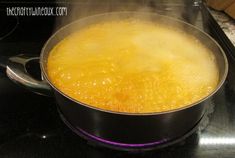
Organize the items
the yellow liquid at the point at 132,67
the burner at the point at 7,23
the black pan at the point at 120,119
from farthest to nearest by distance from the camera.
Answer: the burner at the point at 7,23 → the yellow liquid at the point at 132,67 → the black pan at the point at 120,119

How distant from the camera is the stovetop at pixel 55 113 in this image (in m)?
0.85

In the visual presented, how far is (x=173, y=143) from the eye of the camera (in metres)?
0.87

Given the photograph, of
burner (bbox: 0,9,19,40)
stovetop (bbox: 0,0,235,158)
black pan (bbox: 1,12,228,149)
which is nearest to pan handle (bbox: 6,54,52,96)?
black pan (bbox: 1,12,228,149)

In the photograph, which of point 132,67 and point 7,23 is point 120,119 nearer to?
point 132,67

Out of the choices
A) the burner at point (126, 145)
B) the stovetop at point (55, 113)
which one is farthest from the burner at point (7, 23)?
the burner at point (126, 145)

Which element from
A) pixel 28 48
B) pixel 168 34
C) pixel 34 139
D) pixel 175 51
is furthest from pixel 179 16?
pixel 34 139

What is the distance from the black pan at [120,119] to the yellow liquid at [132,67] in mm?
41

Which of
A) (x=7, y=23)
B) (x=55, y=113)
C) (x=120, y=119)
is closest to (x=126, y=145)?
(x=120, y=119)

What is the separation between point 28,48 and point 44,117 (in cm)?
34

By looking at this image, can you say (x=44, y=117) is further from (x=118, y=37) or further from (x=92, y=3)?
(x=92, y=3)

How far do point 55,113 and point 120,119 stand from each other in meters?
0.31

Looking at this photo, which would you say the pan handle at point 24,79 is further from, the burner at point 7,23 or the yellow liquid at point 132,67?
the burner at point 7,23

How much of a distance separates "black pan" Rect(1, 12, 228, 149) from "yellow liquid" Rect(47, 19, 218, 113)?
0.14 ft

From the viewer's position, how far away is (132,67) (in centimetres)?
92
